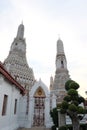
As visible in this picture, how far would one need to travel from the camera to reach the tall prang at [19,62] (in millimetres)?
39650

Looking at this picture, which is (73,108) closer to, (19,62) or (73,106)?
(73,106)

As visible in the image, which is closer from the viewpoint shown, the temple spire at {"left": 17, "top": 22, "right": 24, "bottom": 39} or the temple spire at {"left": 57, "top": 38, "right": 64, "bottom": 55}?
the temple spire at {"left": 57, "top": 38, "right": 64, "bottom": 55}

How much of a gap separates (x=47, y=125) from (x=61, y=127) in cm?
442

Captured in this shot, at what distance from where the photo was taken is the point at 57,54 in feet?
107

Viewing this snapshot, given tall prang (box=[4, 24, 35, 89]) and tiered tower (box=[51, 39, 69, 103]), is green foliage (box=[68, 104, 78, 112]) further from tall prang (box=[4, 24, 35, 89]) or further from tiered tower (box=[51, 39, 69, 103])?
tall prang (box=[4, 24, 35, 89])

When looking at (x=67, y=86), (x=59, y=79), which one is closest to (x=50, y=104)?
(x=67, y=86)

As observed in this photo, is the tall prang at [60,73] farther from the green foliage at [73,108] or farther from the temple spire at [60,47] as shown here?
the green foliage at [73,108]

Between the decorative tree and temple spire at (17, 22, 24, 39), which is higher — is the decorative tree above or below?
below

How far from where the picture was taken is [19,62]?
41.9 metres

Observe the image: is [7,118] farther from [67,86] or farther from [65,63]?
[65,63]

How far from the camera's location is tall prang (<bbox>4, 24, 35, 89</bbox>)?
39650 mm

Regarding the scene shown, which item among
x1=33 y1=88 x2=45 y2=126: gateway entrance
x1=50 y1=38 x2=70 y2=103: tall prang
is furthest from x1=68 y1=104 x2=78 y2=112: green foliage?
x1=50 y1=38 x2=70 y2=103: tall prang

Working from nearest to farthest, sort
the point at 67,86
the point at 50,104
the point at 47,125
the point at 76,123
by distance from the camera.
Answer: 1. the point at 76,123
2. the point at 67,86
3. the point at 47,125
4. the point at 50,104

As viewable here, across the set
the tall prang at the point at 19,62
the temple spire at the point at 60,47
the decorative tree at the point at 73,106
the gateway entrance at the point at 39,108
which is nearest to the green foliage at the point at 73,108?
the decorative tree at the point at 73,106
